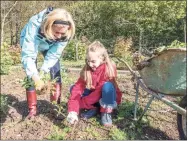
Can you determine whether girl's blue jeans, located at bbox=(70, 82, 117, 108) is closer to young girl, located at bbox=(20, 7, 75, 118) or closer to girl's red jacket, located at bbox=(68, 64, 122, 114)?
girl's red jacket, located at bbox=(68, 64, 122, 114)

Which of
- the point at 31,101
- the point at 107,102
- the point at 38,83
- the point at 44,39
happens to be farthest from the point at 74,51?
the point at 38,83

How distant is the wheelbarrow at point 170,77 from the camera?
8.84ft

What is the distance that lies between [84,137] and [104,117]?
0.94ft

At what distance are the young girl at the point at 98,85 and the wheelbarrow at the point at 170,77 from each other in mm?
362

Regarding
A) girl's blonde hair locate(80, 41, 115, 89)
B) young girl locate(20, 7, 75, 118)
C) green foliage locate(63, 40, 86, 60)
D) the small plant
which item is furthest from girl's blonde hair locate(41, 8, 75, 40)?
green foliage locate(63, 40, 86, 60)

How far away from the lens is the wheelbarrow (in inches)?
106

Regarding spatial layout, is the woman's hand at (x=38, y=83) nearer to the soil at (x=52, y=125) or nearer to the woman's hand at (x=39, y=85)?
the woman's hand at (x=39, y=85)

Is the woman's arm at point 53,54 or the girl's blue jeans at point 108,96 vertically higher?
the woman's arm at point 53,54

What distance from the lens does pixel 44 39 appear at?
11.3 ft

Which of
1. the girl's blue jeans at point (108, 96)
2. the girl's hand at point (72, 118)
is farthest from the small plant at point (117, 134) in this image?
the girl's hand at point (72, 118)

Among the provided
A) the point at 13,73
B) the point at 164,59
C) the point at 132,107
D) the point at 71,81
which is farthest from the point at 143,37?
the point at 164,59

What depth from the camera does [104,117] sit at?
3.44m

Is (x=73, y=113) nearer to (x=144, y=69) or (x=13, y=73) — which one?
(x=144, y=69)

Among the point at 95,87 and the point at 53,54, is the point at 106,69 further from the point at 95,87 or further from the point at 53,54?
the point at 53,54
